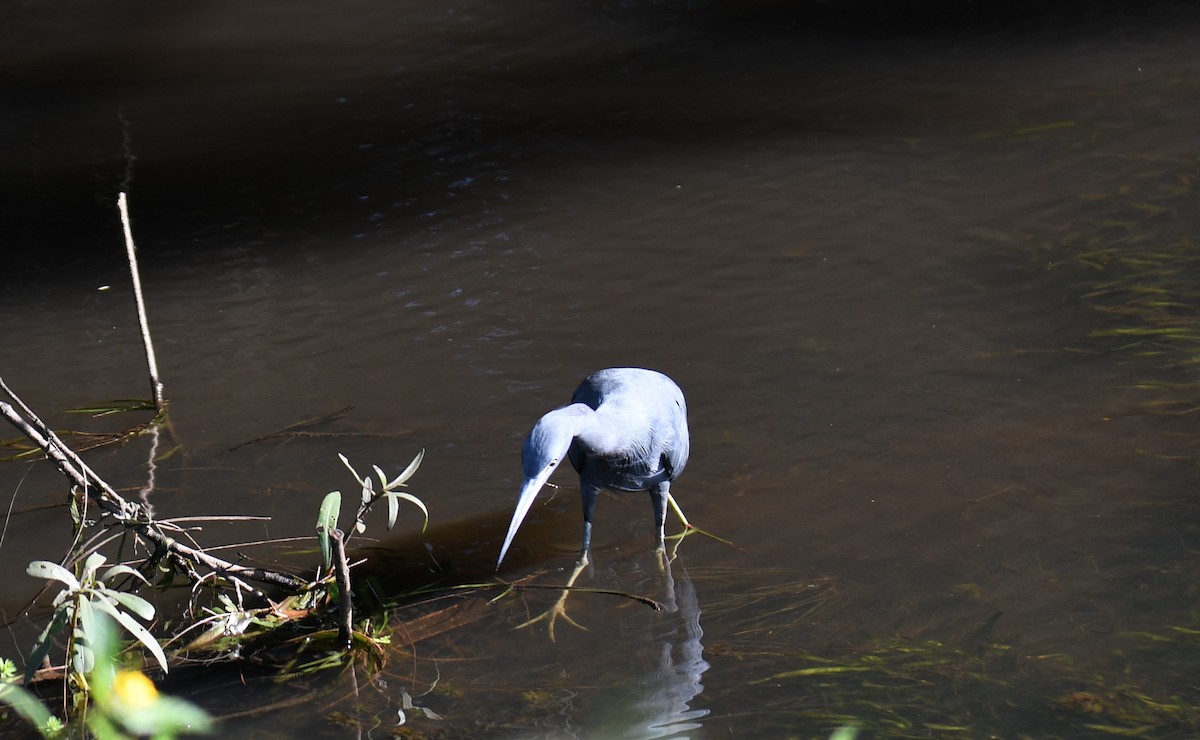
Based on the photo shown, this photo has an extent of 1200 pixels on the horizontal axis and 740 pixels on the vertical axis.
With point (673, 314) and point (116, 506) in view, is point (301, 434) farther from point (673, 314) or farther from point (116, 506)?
point (673, 314)

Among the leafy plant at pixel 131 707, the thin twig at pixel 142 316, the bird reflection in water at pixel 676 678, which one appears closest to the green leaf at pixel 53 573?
the bird reflection in water at pixel 676 678

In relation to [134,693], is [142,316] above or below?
below

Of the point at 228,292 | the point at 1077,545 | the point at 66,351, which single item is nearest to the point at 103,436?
the point at 66,351

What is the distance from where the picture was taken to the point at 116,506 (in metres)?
3.19

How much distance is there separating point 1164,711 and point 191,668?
8.17 ft

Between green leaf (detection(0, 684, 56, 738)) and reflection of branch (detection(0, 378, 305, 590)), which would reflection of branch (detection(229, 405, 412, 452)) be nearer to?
reflection of branch (detection(0, 378, 305, 590))

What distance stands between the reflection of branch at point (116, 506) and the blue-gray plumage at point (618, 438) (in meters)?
0.71

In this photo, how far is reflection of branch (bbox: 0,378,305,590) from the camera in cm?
304

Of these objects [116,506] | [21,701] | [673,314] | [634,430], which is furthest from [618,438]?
[673,314]

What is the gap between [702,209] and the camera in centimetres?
613

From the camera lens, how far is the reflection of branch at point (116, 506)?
120 inches

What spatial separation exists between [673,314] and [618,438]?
2.07m

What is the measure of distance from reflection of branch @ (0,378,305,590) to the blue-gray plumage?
0.71 metres

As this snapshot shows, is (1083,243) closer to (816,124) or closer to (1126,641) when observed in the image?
(816,124)
